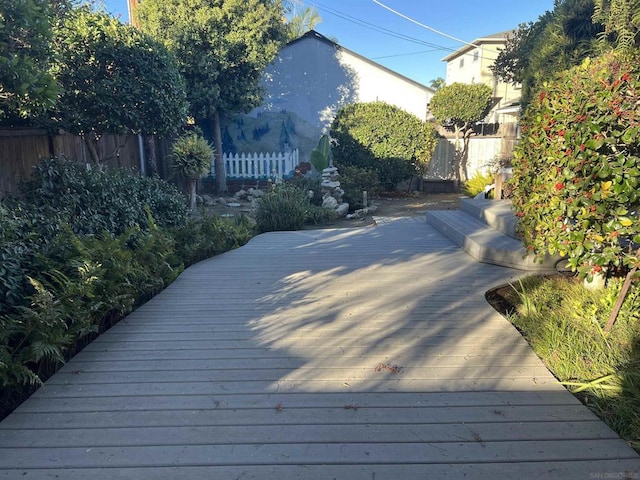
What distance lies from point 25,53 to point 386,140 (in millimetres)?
9899

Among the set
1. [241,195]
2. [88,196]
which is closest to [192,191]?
[241,195]

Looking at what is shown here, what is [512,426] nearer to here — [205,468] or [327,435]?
[327,435]

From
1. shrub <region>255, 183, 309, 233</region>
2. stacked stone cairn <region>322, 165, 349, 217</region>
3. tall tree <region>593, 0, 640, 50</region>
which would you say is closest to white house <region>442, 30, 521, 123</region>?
stacked stone cairn <region>322, 165, 349, 217</region>

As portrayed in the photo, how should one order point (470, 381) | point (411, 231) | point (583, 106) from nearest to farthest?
point (470, 381), point (583, 106), point (411, 231)

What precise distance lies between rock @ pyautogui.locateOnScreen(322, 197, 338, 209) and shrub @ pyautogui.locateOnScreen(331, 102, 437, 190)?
121 inches

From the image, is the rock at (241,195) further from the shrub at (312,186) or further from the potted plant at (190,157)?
the potted plant at (190,157)

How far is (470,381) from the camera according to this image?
2650 mm

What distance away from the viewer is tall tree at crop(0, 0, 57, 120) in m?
3.96

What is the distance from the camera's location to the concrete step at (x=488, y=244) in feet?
15.7

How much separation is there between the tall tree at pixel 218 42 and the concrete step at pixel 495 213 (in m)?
8.20

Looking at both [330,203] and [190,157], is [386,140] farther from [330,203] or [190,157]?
[190,157]

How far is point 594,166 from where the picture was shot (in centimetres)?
281

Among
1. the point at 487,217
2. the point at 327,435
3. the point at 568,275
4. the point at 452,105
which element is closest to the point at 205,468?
the point at 327,435

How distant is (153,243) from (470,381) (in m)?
3.25
